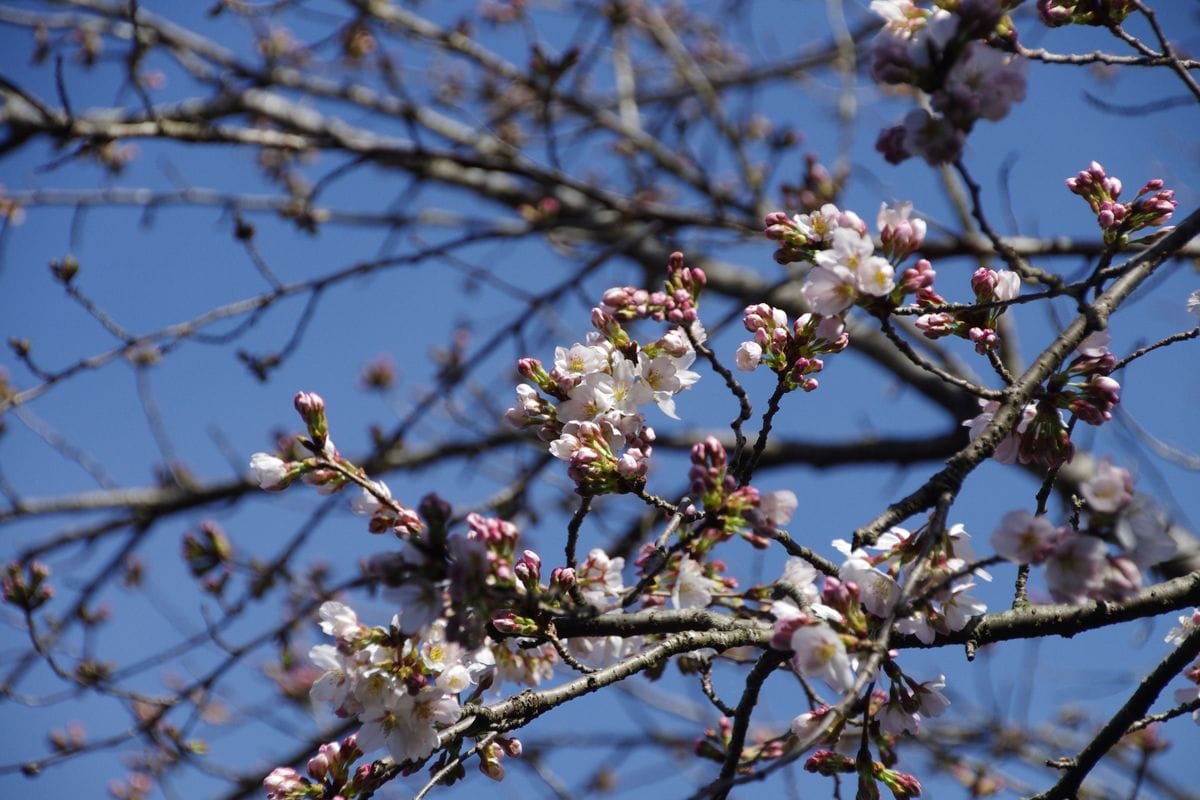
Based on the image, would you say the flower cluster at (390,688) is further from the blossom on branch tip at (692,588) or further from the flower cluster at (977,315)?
the flower cluster at (977,315)

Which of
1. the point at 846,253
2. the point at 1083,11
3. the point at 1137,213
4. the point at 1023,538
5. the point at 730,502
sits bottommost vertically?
the point at 1023,538

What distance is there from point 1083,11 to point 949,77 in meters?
0.76

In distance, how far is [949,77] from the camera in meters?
1.25

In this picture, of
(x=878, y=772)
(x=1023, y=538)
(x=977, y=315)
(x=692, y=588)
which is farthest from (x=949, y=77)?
(x=878, y=772)

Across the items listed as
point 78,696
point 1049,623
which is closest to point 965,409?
point 1049,623

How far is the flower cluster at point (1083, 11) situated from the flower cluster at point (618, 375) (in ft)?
2.87

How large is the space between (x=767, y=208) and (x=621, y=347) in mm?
3419

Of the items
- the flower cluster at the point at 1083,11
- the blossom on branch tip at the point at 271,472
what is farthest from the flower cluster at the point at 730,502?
the flower cluster at the point at 1083,11

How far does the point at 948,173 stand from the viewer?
5324mm

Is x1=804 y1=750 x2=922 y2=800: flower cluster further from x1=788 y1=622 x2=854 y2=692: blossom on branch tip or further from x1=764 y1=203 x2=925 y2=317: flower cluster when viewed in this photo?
x1=764 y1=203 x2=925 y2=317: flower cluster

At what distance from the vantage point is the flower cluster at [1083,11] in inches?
67.8

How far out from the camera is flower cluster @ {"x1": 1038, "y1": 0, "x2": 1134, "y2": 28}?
172 cm

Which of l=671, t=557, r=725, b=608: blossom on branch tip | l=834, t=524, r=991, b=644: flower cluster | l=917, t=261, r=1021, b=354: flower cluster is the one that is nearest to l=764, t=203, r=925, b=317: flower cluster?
l=917, t=261, r=1021, b=354: flower cluster

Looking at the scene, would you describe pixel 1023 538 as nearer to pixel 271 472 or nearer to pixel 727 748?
pixel 727 748
